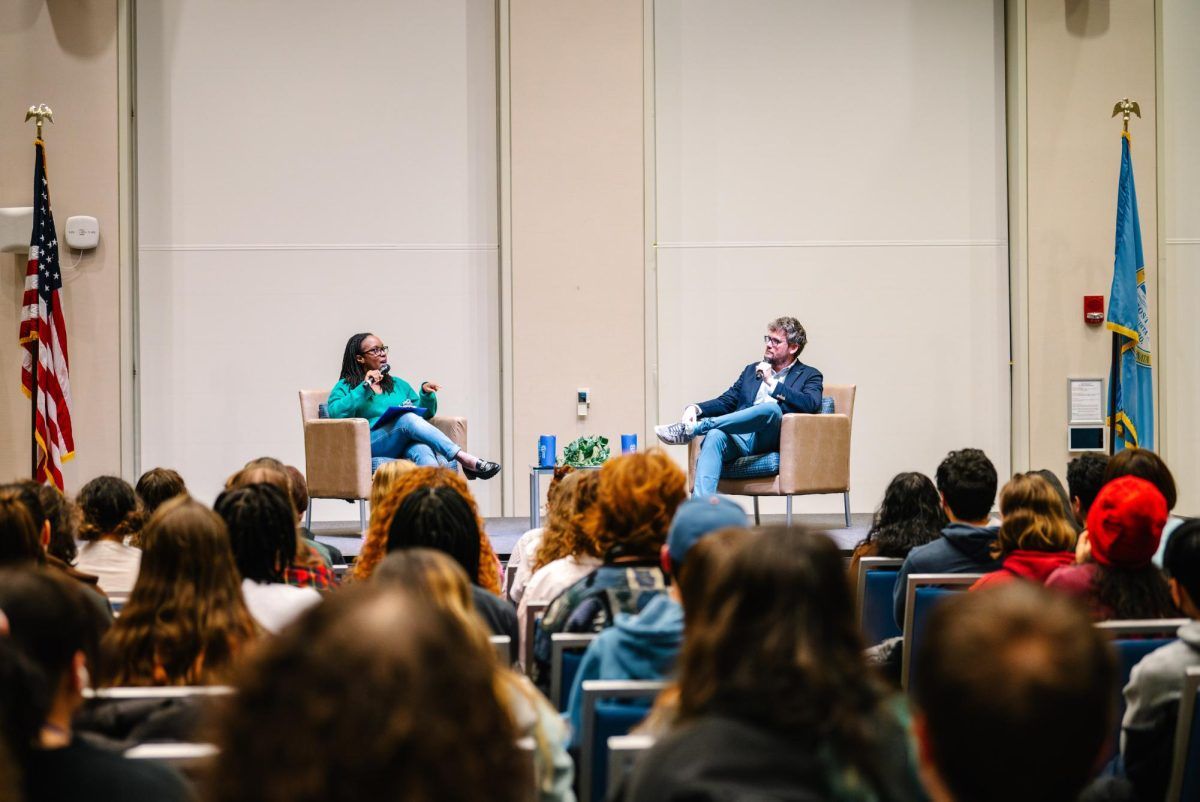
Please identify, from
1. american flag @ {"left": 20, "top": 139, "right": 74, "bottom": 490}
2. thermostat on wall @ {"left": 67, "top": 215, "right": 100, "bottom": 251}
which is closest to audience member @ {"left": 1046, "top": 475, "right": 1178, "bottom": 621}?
american flag @ {"left": 20, "top": 139, "right": 74, "bottom": 490}

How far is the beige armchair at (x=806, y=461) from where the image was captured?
6098 mm

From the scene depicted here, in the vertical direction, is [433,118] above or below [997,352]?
above

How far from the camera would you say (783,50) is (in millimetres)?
7426

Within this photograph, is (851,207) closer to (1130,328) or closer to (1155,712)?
(1130,328)

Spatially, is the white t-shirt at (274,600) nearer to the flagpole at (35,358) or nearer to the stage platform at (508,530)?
the stage platform at (508,530)

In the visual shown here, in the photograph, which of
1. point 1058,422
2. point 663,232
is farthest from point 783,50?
point 1058,422

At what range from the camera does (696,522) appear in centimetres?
194

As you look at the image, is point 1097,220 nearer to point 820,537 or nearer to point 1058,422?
point 1058,422

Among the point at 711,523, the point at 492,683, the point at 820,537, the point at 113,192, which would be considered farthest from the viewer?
the point at 113,192

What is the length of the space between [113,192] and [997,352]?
5.50 metres

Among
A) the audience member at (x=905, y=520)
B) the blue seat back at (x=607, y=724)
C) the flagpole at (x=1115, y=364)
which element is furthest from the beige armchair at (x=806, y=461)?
the blue seat back at (x=607, y=724)

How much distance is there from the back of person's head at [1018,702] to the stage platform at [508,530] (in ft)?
→ 14.2

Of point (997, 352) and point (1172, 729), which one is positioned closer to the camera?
point (1172, 729)

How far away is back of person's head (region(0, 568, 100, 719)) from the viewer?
50.1 inches
